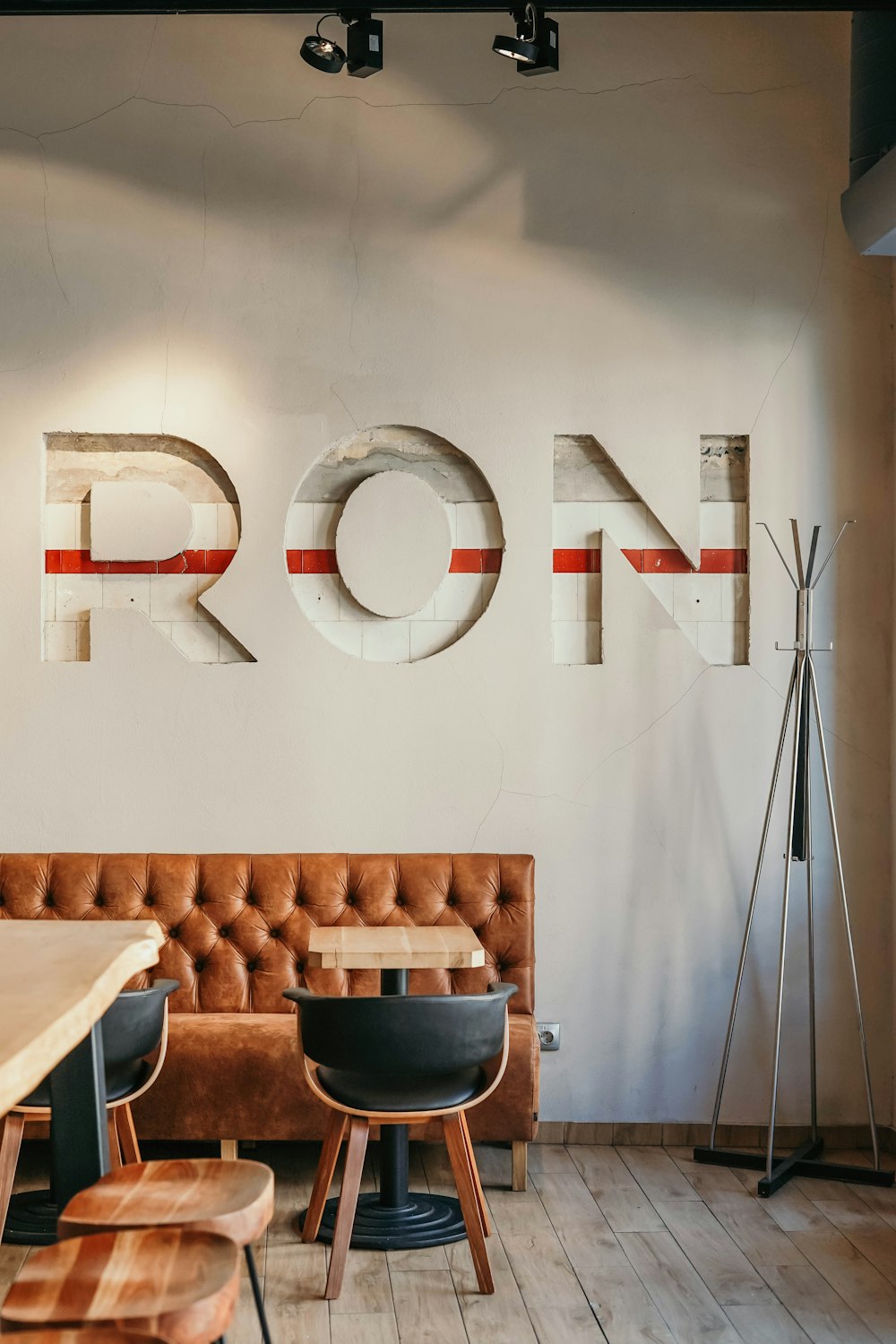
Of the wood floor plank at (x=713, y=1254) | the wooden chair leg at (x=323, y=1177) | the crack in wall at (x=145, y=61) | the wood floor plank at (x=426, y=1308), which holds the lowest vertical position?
the wood floor plank at (x=713, y=1254)

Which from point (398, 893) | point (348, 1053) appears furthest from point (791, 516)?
point (348, 1053)

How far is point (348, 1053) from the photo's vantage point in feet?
9.47

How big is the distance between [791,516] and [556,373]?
0.95 meters

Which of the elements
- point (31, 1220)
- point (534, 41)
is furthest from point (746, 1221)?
point (534, 41)

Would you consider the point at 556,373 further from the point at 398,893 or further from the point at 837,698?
the point at 398,893

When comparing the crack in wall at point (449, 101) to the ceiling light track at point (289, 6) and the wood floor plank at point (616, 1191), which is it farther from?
the wood floor plank at point (616, 1191)

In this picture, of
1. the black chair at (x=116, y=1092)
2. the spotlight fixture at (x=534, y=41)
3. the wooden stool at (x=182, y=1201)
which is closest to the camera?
the wooden stool at (x=182, y=1201)

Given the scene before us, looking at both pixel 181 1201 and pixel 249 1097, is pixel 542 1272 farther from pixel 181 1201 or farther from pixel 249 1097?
pixel 181 1201

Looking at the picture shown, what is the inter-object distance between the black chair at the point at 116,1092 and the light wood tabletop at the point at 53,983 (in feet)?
3.18

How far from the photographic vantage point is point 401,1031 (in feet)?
9.36

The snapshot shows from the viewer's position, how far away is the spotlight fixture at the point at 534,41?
3486 millimetres

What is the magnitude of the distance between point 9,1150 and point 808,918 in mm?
2516

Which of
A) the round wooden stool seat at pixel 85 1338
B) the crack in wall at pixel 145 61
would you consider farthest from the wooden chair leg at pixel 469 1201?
the crack in wall at pixel 145 61

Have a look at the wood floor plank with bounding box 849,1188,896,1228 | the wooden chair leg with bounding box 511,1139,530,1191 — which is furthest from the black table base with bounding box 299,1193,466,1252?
the wood floor plank with bounding box 849,1188,896,1228
